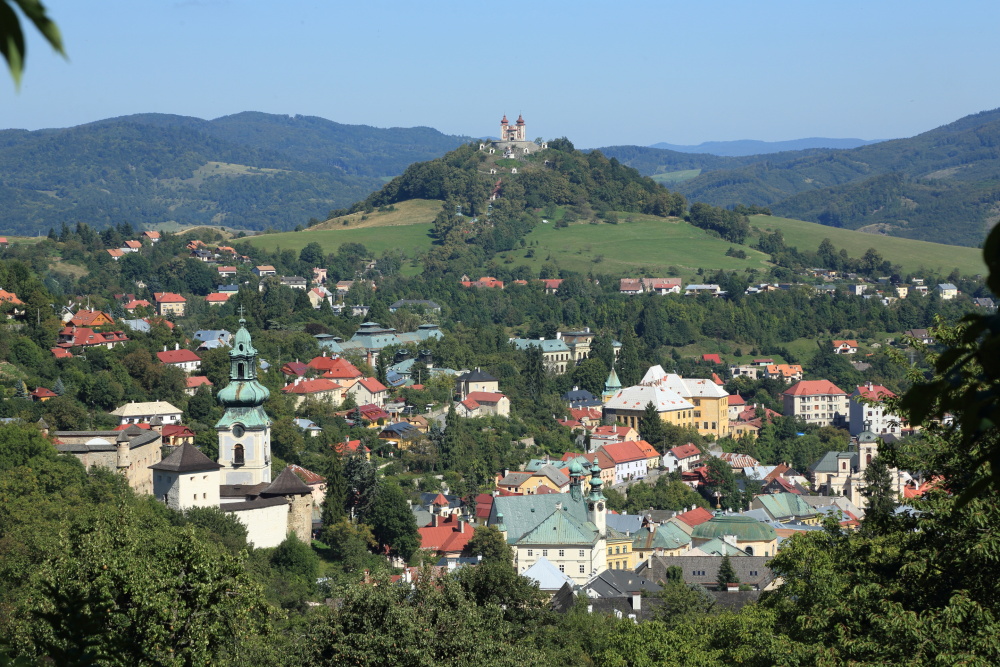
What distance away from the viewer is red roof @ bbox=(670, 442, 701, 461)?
3041 inches

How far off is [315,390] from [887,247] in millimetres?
101141

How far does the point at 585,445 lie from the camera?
76562mm

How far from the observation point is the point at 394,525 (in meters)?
48.5

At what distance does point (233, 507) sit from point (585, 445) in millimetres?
35823

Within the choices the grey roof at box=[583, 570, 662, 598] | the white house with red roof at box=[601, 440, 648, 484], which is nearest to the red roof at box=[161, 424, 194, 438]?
the grey roof at box=[583, 570, 662, 598]

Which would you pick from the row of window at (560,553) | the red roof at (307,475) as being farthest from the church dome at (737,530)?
the red roof at (307,475)

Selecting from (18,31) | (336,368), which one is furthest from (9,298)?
(18,31)

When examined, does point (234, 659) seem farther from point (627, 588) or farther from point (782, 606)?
point (627, 588)

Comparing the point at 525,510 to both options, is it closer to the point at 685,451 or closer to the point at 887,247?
the point at 685,451

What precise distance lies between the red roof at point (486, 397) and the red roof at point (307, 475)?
74.0 feet

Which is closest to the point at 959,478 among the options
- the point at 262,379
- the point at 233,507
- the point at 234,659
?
the point at 234,659

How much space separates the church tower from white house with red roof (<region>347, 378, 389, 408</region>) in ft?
87.0

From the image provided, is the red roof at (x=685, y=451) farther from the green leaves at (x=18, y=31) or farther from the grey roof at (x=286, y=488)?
the green leaves at (x=18, y=31)

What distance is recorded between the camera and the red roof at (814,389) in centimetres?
9281
